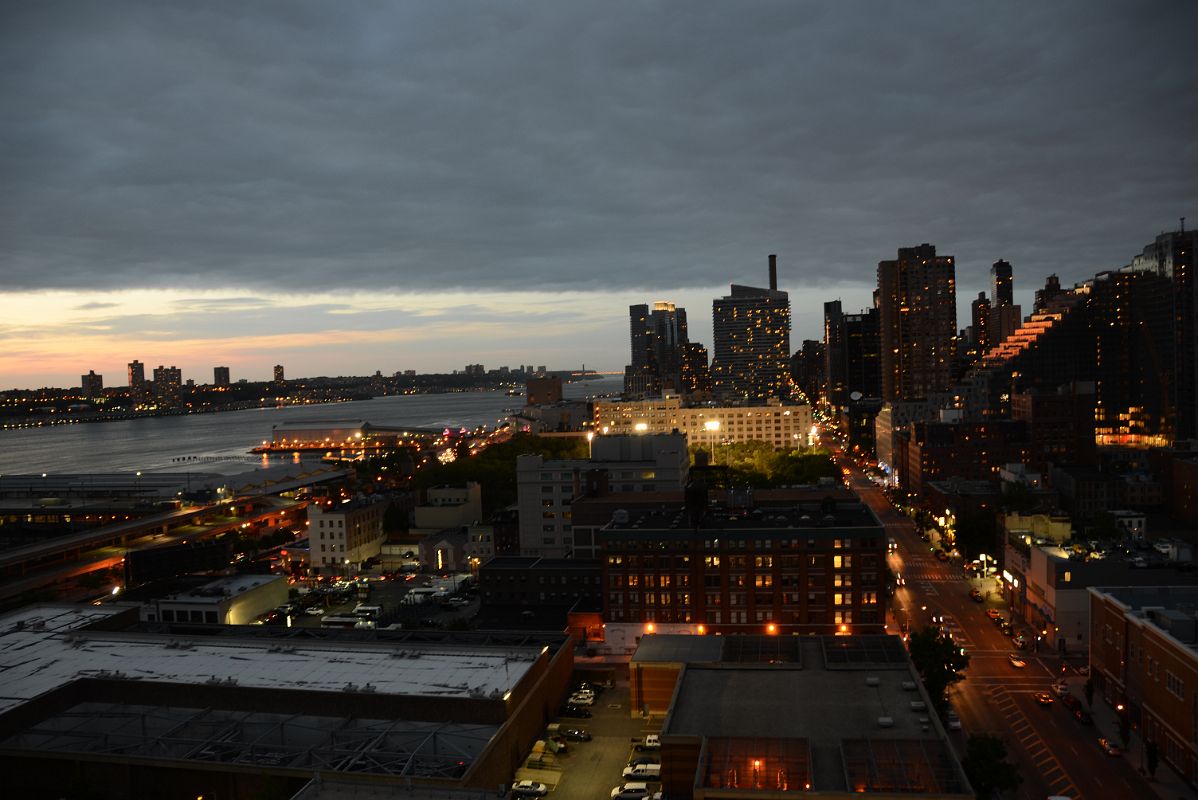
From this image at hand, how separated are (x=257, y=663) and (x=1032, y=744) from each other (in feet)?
63.6

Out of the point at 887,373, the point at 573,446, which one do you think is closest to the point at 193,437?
the point at 573,446

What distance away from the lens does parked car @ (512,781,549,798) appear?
747 inches

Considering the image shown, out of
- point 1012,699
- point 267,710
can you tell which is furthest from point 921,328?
point 267,710

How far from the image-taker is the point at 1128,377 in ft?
274

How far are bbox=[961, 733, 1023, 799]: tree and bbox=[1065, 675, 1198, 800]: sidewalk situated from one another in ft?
11.4

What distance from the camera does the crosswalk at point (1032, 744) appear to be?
1912cm

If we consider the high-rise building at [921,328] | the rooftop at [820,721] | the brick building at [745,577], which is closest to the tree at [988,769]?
the rooftop at [820,721]

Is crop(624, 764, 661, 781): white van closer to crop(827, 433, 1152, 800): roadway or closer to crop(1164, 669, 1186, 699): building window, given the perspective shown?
crop(827, 433, 1152, 800): roadway

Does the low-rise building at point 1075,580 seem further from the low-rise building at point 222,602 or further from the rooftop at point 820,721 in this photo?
the low-rise building at point 222,602

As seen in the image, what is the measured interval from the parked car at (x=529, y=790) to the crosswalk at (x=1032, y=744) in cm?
1084

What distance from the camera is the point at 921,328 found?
436 feet

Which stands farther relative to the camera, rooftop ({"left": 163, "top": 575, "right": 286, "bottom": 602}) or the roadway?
rooftop ({"left": 163, "top": 575, "right": 286, "bottom": 602})

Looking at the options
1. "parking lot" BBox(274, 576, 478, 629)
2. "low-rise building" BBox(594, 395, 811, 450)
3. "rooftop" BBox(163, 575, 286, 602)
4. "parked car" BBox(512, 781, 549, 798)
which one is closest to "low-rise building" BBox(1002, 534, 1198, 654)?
"parked car" BBox(512, 781, 549, 798)

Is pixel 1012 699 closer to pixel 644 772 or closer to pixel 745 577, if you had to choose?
pixel 745 577
